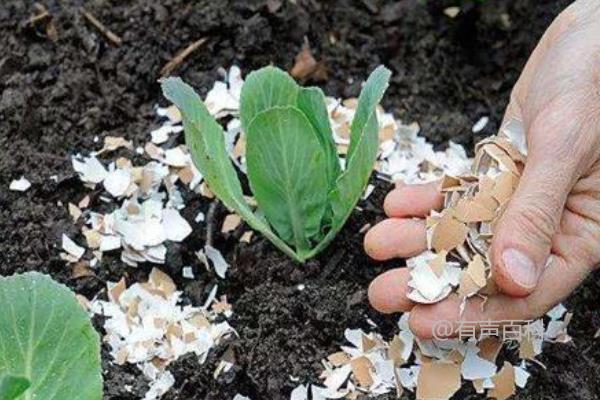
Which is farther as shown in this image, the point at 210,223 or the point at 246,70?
the point at 246,70

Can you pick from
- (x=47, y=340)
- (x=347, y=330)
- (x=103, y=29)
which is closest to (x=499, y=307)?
(x=347, y=330)

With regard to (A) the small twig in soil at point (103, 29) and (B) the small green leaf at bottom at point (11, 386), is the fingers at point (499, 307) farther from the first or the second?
(A) the small twig in soil at point (103, 29)

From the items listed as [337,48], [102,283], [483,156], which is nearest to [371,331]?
[483,156]

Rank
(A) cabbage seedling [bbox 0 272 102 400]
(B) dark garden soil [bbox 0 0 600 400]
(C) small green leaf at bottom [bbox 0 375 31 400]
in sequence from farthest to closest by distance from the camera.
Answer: (B) dark garden soil [bbox 0 0 600 400]
(A) cabbage seedling [bbox 0 272 102 400]
(C) small green leaf at bottom [bbox 0 375 31 400]

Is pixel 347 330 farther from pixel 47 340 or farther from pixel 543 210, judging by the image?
pixel 47 340

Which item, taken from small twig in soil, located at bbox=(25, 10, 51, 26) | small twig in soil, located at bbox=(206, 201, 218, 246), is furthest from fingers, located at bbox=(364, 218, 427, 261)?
small twig in soil, located at bbox=(25, 10, 51, 26)

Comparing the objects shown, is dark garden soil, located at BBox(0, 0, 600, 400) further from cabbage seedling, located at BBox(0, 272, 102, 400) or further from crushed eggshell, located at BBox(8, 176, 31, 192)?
cabbage seedling, located at BBox(0, 272, 102, 400)
